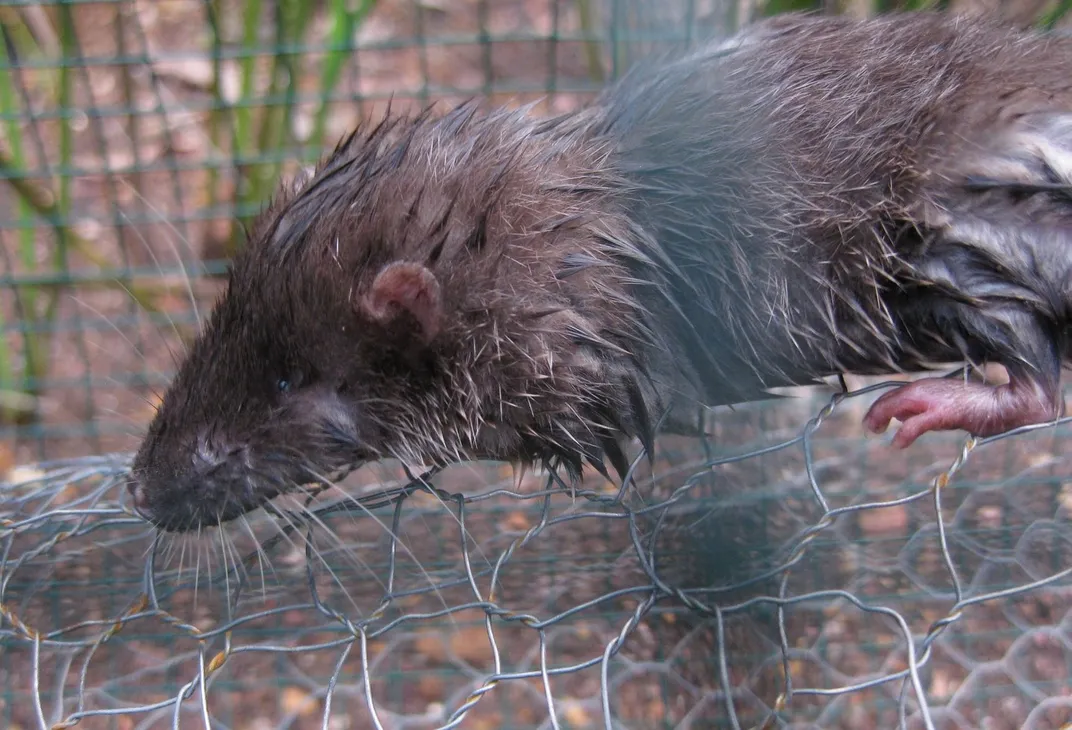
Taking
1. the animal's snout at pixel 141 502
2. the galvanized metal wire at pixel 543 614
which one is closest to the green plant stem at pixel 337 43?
the galvanized metal wire at pixel 543 614

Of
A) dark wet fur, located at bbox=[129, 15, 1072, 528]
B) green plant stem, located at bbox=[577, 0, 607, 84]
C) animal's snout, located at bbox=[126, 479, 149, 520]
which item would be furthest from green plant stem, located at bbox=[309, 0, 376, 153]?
animal's snout, located at bbox=[126, 479, 149, 520]

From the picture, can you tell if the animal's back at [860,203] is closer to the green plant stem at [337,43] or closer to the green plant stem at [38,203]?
the green plant stem at [337,43]

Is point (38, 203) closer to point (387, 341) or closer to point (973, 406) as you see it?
point (387, 341)

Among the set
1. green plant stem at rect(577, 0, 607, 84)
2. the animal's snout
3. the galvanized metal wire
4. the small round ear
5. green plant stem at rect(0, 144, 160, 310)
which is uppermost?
green plant stem at rect(577, 0, 607, 84)

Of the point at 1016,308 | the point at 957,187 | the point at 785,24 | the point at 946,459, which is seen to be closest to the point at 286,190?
the point at 785,24

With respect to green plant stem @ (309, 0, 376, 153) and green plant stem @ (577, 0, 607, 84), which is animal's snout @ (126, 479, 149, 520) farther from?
green plant stem @ (577, 0, 607, 84)
